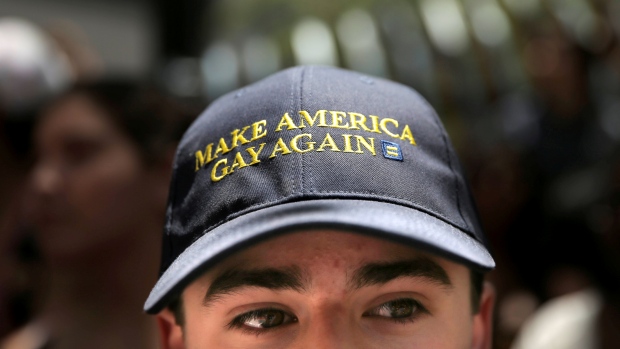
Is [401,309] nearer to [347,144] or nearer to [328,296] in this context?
[328,296]

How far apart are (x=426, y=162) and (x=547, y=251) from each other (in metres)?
2.48

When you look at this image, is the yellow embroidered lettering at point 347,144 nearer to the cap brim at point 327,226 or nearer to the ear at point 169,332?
the cap brim at point 327,226

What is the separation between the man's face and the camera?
53.0 inches

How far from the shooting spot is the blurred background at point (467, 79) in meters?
3.14

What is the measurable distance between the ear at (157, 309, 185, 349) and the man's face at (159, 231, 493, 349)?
0.51 feet

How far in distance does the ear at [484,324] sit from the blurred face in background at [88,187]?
1343 mm

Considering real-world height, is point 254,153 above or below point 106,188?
below

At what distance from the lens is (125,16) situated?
6156mm

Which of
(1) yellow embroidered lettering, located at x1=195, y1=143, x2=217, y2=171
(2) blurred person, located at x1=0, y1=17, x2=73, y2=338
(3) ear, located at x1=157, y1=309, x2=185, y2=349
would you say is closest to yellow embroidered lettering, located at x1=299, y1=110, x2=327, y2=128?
(1) yellow embroidered lettering, located at x1=195, y1=143, x2=217, y2=171

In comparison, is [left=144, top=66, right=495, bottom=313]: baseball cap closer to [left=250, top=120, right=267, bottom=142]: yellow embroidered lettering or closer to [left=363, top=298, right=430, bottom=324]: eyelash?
[left=250, top=120, right=267, bottom=142]: yellow embroidered lettering

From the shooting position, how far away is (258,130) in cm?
146

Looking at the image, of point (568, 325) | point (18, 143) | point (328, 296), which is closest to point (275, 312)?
point (328, 296)

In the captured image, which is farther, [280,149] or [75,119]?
[75,119]

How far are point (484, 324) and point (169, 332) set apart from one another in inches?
28.0
